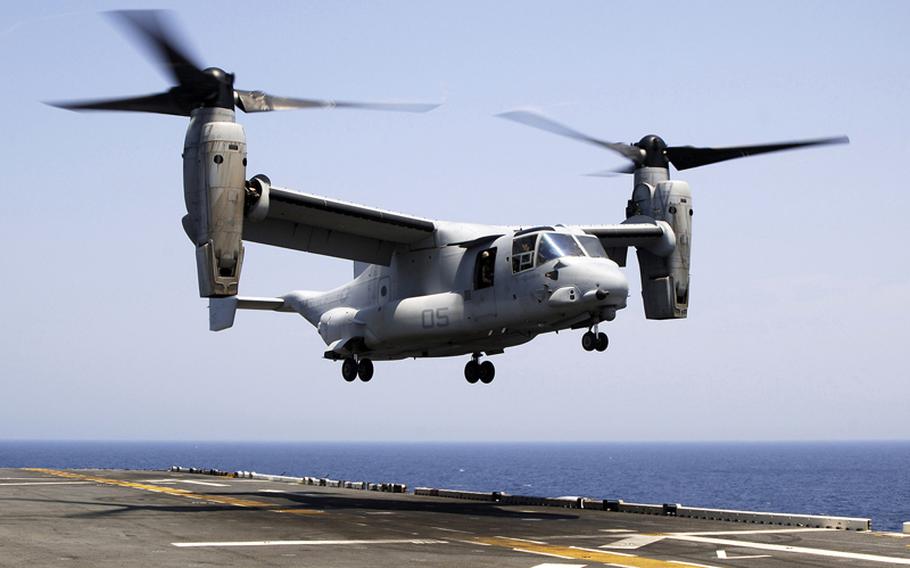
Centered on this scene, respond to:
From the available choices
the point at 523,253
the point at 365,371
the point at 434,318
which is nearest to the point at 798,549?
the point at 523,253

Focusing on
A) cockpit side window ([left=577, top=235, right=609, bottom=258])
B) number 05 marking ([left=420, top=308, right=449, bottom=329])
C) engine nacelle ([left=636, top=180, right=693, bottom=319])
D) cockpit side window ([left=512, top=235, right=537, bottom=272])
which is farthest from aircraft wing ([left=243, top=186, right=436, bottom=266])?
engine nacelle ([left=636, top=180, right=693, bottom=319])

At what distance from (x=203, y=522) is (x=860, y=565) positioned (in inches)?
528

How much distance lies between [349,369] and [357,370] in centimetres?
28

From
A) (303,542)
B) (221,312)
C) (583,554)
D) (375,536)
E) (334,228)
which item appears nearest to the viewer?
(583,554)

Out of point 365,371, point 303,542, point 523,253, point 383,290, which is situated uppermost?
point 523,253

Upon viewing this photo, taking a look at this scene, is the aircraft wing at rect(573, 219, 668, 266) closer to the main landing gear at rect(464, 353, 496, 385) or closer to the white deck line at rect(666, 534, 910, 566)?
the main landing gear at rect(464, 353, 496, 385)

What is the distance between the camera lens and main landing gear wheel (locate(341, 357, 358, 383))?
109ft

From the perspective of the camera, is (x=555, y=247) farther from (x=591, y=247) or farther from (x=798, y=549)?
(x=798, y=549)

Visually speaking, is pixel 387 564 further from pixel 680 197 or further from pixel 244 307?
pixel 244 307

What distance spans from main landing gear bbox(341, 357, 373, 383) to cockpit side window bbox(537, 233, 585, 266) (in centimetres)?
918

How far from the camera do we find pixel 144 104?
84.1 feet

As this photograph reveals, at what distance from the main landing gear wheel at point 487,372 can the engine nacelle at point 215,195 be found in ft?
34.8

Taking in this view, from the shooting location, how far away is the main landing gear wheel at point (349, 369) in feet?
109

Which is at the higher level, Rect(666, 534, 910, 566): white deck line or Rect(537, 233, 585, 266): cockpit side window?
Rect(537, 233, 585, 266): cockpit side window
